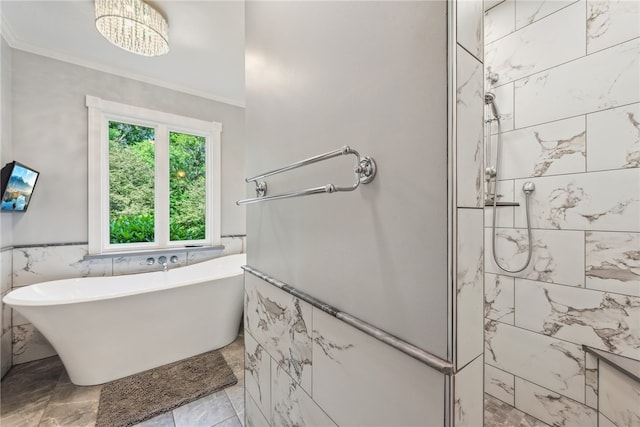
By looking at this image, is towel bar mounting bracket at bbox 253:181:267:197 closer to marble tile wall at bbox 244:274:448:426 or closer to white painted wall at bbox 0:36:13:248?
marble tile wall at bbox 244:274:448:426

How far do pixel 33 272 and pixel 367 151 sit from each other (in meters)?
2.98

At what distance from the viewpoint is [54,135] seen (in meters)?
2.21

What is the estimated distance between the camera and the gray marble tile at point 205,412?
151 cm

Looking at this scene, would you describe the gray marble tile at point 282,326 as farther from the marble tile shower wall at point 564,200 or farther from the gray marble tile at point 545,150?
the gray marble tile at point 545,150

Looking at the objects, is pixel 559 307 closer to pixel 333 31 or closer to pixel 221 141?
pixel 333 31

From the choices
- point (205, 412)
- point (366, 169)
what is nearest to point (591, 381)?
point (366, 169)

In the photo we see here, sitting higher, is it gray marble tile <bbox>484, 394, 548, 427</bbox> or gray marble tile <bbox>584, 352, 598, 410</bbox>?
gray marble tile <bbox>584, 352, 598, 410</bbox>

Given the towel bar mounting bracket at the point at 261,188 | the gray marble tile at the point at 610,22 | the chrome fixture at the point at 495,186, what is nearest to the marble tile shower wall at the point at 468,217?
the towel bar mounting bracket at the point at 261,188

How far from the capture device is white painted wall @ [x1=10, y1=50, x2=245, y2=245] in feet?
6.89

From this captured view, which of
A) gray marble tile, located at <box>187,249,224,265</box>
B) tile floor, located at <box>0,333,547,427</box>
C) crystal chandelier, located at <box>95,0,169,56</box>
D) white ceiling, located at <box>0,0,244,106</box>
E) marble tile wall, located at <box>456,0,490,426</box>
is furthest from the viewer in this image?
gray marble tile, located at <box>187,249,224,265</box>

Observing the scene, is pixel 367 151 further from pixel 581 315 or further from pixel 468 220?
pixel 581 315

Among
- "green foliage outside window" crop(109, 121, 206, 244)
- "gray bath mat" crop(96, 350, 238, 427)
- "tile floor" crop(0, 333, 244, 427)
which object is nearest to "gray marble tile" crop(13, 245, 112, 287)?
"green foliage outside window" crop(109, 121, 206, 244)

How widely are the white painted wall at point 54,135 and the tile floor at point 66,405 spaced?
41.7 inches

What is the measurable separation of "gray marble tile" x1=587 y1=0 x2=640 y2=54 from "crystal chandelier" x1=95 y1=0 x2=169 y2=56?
2.52 metres
